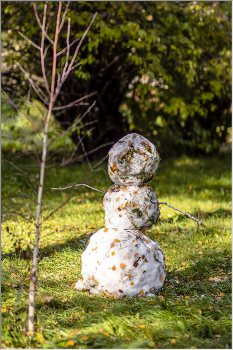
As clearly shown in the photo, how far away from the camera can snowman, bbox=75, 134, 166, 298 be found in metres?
3.08

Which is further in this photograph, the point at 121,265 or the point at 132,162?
the point at 132,162

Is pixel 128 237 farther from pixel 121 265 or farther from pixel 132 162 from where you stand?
pixel 132 162

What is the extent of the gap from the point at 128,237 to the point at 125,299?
54cm

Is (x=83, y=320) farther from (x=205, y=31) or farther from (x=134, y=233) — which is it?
(x=205, y=31)

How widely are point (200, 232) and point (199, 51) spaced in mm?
3922

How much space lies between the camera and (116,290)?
3.09 m

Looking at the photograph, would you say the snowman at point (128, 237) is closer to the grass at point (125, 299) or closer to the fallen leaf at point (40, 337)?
the grass at point (125, 299)

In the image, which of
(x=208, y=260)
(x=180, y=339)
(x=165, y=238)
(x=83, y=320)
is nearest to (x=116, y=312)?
(x=83, y=320)

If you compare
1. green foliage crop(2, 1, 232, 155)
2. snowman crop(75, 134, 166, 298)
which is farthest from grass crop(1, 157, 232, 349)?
green foliage crop(2, 1, 232, 155)

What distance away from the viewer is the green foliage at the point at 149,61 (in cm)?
713

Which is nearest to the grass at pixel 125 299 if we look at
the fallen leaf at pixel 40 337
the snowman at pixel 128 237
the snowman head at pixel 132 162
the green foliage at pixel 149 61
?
the fallen leaf at pixel 40 337

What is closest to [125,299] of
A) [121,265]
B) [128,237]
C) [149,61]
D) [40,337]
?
[121,265]

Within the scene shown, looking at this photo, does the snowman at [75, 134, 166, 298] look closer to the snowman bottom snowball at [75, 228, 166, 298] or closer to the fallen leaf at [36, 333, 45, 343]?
the snowman bottom snowball at [75, 228, 166, 298]

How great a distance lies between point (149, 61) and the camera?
7.93 meters
